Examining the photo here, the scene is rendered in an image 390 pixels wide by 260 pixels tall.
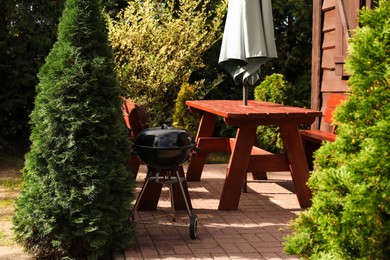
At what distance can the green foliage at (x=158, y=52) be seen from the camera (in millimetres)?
10820

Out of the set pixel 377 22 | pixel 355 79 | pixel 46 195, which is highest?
pixel 377 22

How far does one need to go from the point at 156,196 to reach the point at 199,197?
1015 millimetres

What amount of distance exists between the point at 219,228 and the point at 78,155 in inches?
64.1

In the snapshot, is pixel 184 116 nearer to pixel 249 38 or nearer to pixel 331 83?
pixel 331 83

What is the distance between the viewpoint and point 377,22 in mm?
2943

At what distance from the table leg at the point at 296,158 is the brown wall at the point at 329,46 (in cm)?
171

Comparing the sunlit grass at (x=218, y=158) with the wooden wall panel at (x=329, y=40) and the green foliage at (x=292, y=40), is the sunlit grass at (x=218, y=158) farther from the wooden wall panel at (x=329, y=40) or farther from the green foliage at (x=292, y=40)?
the wooden wall panel at (x=329, y=40)

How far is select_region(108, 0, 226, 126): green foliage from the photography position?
35.5 ft

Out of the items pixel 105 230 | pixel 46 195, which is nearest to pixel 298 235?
pixel 105 230

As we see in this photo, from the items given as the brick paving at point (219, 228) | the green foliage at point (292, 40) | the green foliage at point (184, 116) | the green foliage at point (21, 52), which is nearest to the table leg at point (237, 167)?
the brick paving at point (219, 228)

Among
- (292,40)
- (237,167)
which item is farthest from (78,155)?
(292,40)

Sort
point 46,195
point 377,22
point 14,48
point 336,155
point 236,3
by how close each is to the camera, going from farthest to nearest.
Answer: point 14,48, point 236,3, point 46,195, point 336,155, point 377,22

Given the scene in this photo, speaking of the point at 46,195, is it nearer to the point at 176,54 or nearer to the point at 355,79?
the point at 355,79

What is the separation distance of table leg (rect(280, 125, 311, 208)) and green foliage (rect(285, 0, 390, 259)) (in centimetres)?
329
